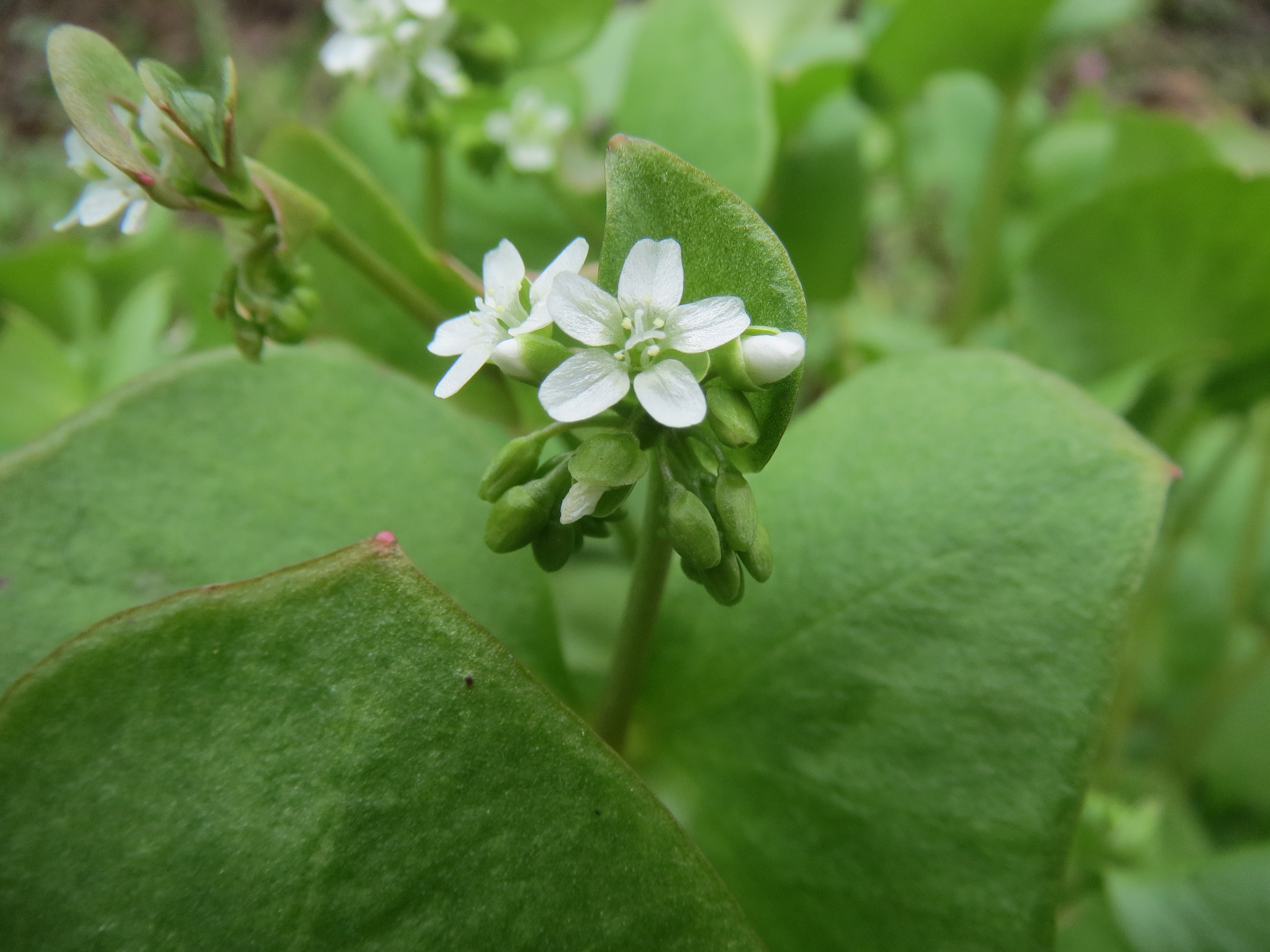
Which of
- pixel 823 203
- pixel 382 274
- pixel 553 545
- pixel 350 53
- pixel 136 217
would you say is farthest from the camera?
pixel 823 203

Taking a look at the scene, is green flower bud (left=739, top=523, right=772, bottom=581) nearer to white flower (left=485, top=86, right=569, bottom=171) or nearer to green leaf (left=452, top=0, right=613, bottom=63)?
white flower (left=485, top=86, right=569, bottom=171)

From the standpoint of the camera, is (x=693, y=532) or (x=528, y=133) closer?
(x=693, y=532)

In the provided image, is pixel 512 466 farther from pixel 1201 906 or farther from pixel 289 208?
pixel 1201 906

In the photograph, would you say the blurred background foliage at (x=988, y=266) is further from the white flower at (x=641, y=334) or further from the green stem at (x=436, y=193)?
the white flower at (x=641, y=334)

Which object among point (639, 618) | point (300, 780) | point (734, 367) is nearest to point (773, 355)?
point (734, 367)

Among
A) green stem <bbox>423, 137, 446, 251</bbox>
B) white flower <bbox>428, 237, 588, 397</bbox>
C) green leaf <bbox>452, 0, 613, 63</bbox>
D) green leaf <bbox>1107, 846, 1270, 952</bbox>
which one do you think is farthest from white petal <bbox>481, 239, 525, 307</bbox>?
green leaf <bbox>1107, 846, 1270, 952</bbox>

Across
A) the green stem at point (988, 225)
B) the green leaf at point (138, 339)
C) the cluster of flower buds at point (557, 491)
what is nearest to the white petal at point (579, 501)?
the cluster of flower buds at point (557, 491)

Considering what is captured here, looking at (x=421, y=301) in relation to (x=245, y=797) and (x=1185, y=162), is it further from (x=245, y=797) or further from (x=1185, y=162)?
(x=1185, y=162)
